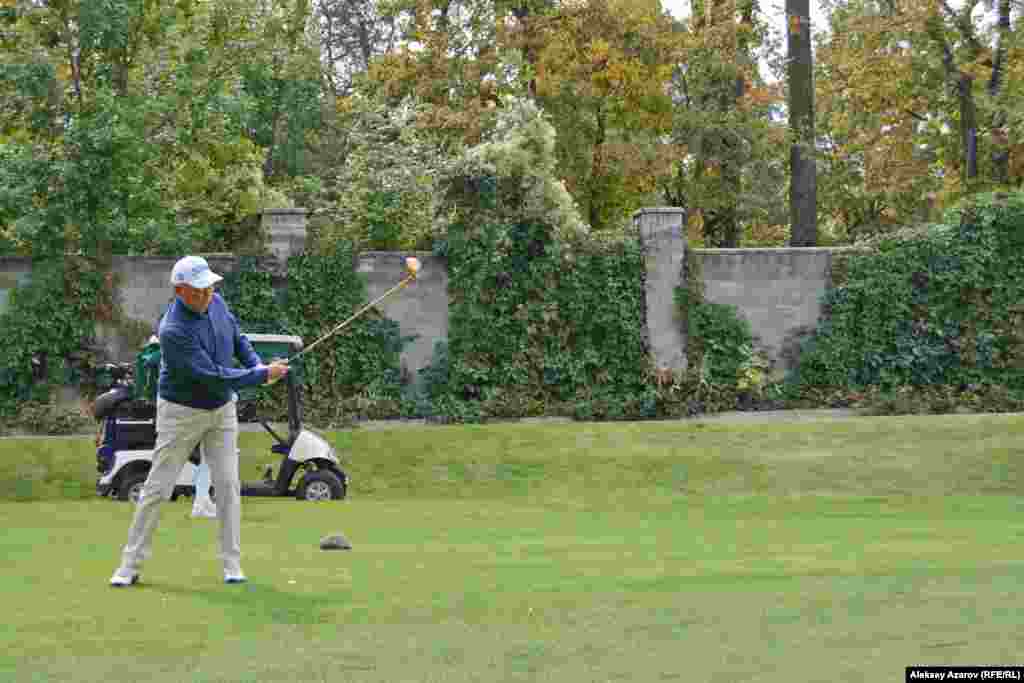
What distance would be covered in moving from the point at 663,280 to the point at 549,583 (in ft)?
54.4

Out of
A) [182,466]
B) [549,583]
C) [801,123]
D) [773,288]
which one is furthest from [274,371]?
[801,123]

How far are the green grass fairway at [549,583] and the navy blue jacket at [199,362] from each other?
1134 millimetres

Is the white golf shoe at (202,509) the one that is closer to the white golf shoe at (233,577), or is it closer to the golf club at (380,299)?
the golf club at (380,299)

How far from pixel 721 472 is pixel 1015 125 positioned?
1365 centimetres

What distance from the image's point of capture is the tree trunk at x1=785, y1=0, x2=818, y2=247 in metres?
32.0

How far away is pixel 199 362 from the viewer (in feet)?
29.3

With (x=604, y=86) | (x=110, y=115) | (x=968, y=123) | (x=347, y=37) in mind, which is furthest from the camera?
(x=347, y=37)

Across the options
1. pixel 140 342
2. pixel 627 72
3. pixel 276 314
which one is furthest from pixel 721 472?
pixel 627 72

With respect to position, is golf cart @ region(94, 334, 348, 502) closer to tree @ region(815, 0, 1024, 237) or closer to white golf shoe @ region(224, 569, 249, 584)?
white golf shoe @ region(224, 569, 249, 584)

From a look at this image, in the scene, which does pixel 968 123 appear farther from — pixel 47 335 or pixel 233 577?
pixel 233 577

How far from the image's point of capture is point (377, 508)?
54.1ft

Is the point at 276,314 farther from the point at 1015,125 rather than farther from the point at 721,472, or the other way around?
the point at 1015,125

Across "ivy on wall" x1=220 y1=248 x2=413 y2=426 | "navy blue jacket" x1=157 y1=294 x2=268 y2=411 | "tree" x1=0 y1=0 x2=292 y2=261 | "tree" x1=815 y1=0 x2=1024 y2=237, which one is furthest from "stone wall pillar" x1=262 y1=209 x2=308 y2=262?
"navy blue jacket" x1=157 y1=294 x2=268 y2=411

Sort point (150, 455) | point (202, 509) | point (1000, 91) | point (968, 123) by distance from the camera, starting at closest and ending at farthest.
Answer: point (202, 509)
point (150, 455)
point (1000, 91)
point (968, 123)
